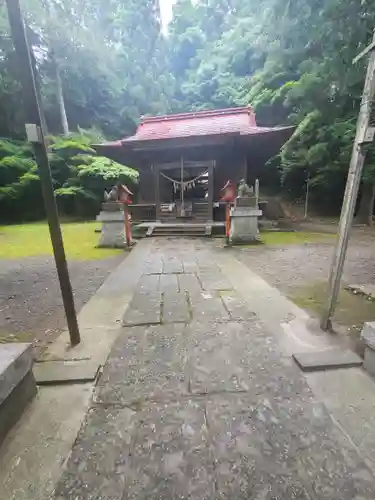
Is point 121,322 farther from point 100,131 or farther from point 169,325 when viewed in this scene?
point 100,131

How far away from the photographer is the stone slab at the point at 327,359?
6.17 feet

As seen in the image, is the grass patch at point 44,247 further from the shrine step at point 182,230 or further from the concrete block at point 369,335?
the concrete block at point 369,335

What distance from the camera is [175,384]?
1.77 m

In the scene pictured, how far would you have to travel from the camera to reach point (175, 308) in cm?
304

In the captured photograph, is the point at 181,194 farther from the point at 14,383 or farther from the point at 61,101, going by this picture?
the point at 61,101

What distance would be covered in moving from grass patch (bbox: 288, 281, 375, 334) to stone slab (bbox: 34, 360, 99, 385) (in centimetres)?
216

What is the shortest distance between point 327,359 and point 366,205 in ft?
40.1

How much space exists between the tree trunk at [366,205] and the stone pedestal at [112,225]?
10071 mm

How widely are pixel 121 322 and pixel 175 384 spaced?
44.0 inches

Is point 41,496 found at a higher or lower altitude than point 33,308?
higher

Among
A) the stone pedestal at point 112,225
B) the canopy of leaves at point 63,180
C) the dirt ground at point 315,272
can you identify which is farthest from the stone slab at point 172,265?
the canopy of leaves at point 63,180

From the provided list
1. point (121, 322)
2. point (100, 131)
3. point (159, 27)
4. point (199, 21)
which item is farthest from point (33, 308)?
point (199, 21)

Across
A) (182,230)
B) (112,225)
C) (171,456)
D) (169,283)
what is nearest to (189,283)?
(169,283)

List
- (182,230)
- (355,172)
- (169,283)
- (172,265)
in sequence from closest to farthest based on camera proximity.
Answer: (355,172), (169,283), (172,265), (182,230)
